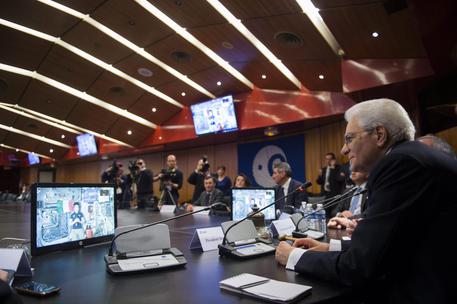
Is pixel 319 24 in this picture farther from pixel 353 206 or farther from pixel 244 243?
pixel 244 243

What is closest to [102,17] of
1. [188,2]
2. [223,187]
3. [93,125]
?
[188,2]

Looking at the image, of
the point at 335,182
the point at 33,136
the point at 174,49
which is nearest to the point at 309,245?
the point at 335,182

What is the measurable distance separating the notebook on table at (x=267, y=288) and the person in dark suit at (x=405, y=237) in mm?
135

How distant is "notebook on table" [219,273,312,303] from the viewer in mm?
743

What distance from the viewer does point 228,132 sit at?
6.93m

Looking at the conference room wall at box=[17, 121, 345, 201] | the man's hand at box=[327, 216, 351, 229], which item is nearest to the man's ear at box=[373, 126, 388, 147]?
the man's hand at box=[327, 216, 351, 229]

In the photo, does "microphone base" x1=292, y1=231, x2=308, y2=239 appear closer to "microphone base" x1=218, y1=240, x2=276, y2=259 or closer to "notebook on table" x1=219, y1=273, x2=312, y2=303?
"microphone base" x1=218, y1=240, x2=276, y2=259

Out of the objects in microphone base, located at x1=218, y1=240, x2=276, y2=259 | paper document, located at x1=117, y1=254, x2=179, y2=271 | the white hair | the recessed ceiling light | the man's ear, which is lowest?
microphone base, located at x1=218, y1=240, x2=276, y2=259

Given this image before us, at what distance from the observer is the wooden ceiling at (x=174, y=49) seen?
11.9ft

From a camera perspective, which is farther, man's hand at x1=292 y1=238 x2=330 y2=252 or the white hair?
man's hand at x1=292 y1=238 x2=330 y2=252

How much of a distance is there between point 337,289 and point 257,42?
4400 mm

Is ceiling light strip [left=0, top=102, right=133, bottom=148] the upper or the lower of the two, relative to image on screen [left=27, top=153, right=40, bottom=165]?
upper

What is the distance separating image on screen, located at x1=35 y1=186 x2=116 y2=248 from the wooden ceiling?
2907 millimetres

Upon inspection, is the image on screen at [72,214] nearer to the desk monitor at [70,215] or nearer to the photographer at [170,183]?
the desk monitor at [70,215]
